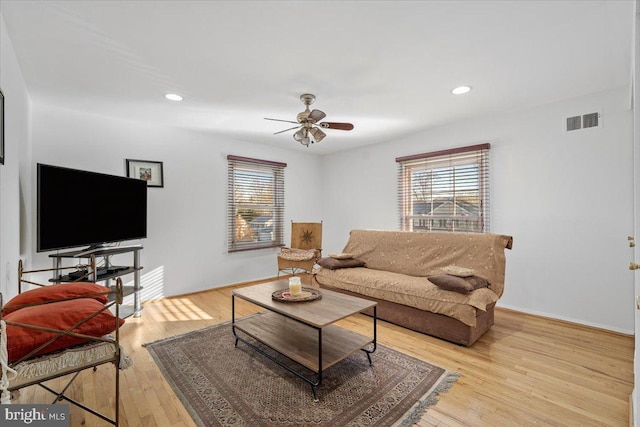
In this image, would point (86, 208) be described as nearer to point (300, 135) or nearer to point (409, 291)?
point (300, 135)

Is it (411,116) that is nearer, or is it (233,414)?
(233,414)

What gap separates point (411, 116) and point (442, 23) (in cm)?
179

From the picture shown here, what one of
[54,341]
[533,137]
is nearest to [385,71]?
[533,137]

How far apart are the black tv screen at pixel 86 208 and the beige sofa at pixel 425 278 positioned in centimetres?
234

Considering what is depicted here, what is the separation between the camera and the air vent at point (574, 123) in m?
2.98

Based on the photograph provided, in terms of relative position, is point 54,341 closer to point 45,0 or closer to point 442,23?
point 45,0

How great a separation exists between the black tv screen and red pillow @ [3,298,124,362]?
131 cm

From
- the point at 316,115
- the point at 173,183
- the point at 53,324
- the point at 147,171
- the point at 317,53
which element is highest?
the point at 317,53

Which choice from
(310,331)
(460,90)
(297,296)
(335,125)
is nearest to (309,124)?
(335,125)

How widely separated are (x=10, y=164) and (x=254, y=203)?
3.07 m

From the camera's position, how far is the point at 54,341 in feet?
4.22

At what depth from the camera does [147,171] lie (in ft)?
12.4

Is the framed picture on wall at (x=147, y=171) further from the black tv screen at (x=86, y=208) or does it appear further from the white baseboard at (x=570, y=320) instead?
the white baseboard at (x=570, y=320)

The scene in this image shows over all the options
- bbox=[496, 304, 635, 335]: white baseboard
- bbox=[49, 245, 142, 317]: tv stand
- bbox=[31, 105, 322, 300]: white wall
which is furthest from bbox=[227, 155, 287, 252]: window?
bbox=[496, 304, 635, 335]: white baseboard
